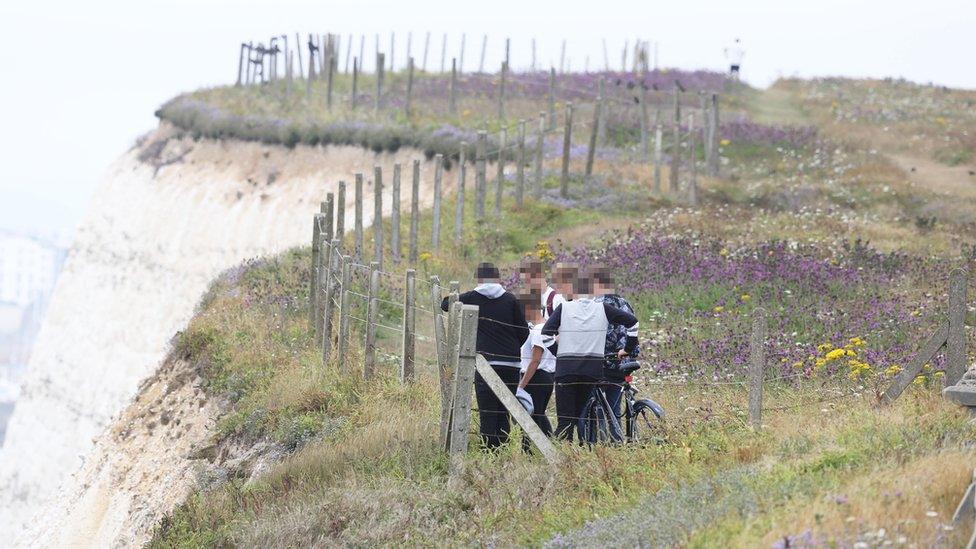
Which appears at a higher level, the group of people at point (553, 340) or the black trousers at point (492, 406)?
the group of people at point (553, 340)

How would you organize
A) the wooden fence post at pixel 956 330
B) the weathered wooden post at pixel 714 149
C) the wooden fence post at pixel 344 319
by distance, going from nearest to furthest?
the wooden fence post at pixel 956 330 < the wooden fence post at pixel 344 319 < the weathered wooden post at pixel 714 149

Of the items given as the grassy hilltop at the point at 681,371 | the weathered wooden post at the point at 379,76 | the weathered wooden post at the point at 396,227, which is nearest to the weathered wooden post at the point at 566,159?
the grassy hilltop at the point at 681,371

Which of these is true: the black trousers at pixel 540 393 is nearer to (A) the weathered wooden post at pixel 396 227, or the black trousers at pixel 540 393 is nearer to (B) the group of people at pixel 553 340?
(B) the group of people at pixel 553 340

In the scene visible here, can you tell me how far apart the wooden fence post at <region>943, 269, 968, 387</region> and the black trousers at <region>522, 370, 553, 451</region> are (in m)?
3.21

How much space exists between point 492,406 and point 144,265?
29995mm

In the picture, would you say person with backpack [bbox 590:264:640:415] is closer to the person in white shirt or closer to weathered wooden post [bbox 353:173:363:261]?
the person in white shirt

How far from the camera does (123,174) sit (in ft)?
148

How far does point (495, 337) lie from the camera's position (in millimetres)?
11359

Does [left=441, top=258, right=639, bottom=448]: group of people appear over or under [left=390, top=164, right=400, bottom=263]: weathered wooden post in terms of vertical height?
over

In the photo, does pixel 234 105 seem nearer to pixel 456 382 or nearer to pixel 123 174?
pixel 123 174

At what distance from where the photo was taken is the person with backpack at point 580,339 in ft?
35.5

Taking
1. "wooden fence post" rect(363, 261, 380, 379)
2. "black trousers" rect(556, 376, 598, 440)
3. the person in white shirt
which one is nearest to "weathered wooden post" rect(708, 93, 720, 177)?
"wooden fence post" rect(363, 261, 380, 379)

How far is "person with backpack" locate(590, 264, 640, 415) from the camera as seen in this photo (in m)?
10.9

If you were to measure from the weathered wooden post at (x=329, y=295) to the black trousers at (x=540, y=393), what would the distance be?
4.93 m
